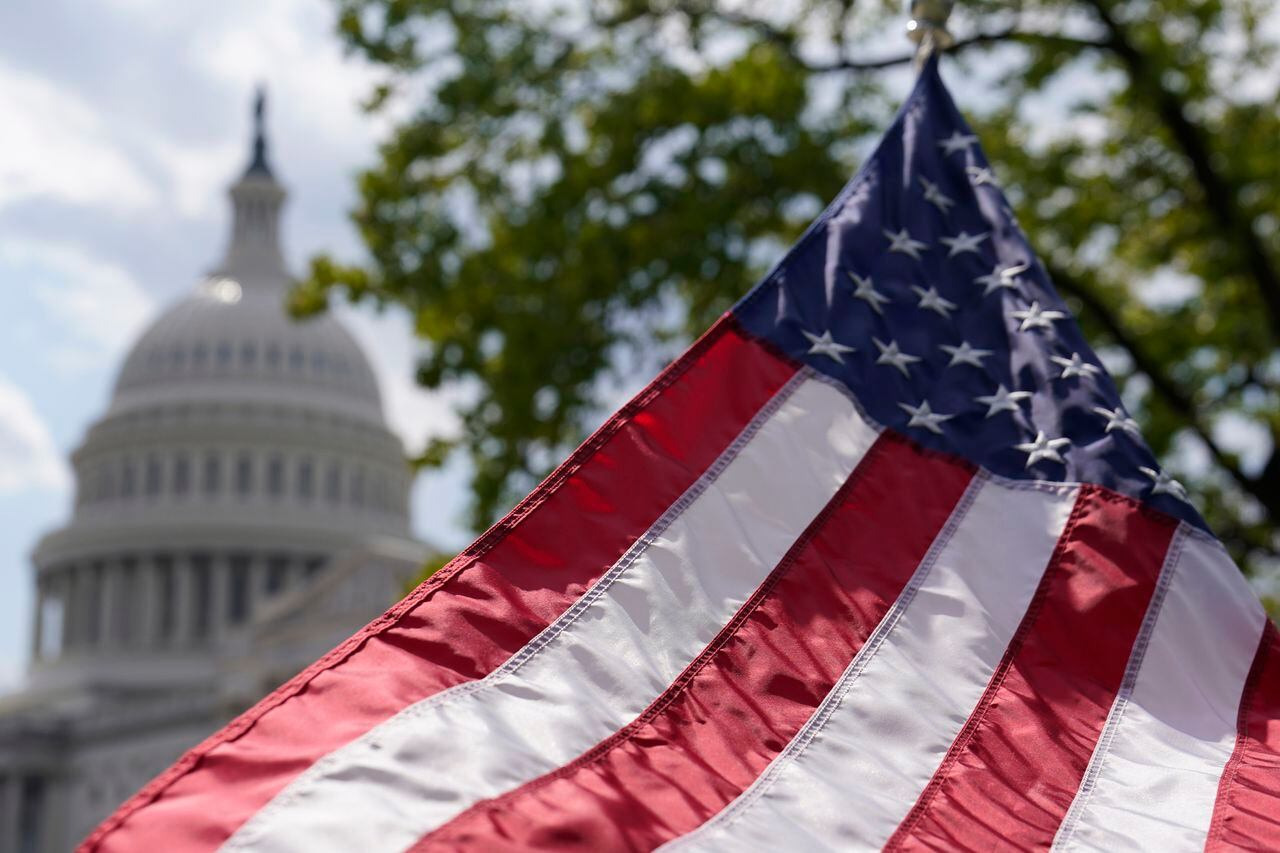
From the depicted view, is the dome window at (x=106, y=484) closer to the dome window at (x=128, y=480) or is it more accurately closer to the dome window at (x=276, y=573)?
the dome window at (x=128, y=480)

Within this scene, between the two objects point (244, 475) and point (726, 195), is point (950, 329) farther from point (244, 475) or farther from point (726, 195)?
point (244, 475)

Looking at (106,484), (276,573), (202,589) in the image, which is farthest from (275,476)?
(106,484)

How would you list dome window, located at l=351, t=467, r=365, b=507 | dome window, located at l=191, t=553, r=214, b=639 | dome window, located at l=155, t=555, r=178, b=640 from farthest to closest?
dome window, located at l=351, t=467, r=365, b=507, dome window, located at l=191, t=553, r=214, b=639, dome window, located at l=155, t=555, r=178, b=640

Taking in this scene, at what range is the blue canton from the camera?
7055 mm

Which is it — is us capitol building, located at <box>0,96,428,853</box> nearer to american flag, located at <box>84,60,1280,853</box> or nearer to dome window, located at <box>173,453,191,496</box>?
dome window, located at <box>173,453,191,496</box>

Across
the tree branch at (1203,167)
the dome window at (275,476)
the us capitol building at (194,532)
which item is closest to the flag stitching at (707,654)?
the tree branch at (1203,167)

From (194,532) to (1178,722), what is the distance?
9206 centimetres

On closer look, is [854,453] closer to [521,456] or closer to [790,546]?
[790,546]

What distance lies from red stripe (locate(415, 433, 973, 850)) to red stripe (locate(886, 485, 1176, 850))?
1.52 feet

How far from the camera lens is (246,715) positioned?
5.12 m

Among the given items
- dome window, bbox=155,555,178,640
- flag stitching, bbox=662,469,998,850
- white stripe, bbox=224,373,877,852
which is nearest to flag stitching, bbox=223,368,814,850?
white stripe, bbox=224,373,877,852

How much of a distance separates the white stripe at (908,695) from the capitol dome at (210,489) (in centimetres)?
8430

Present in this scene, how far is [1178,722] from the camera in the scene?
6270 mm

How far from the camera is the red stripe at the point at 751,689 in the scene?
5.02 m
